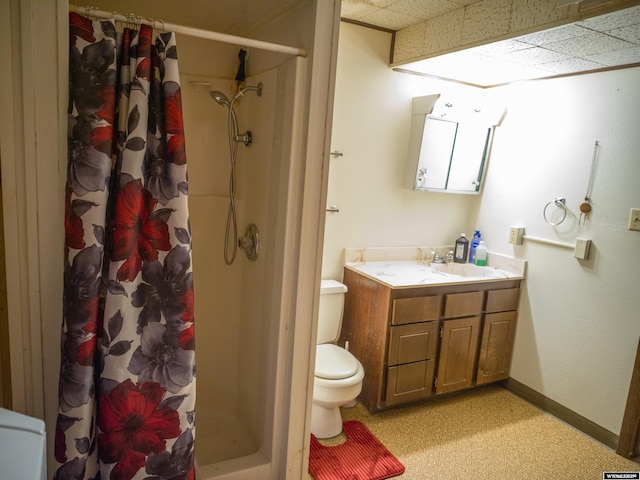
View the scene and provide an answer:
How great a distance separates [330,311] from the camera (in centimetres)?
261

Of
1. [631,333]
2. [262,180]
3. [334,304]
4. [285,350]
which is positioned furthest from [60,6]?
[631,333]

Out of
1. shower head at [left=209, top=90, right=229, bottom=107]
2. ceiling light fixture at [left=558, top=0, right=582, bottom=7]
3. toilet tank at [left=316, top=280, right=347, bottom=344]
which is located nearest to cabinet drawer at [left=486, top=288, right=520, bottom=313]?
toilet tank at [left=316, top=280, right=347, bottom=344]

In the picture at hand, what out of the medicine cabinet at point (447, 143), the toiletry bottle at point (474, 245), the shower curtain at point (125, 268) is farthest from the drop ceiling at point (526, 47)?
the shower curtain at point (125, 268)

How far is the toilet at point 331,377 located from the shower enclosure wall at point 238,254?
1.35ft

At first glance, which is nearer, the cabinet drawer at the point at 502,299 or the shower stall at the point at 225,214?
the shower stall at the point at 225,214

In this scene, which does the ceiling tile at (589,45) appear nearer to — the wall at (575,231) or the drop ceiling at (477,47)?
the drop ceiling at (477,47)

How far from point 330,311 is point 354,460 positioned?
830 millimetres

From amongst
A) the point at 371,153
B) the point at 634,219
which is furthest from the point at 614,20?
the point at 371,153

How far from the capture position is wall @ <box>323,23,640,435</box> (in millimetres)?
2381

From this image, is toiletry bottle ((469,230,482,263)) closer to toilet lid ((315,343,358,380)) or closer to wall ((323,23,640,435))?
wall ((323,23,640,435))

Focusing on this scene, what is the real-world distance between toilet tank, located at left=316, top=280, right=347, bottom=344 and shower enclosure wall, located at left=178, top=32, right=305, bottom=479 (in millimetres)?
566

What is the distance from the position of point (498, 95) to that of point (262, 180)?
211 cm

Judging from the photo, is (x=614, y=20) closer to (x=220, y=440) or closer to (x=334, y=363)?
(x=334, y=363)

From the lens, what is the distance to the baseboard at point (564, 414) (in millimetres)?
2428
